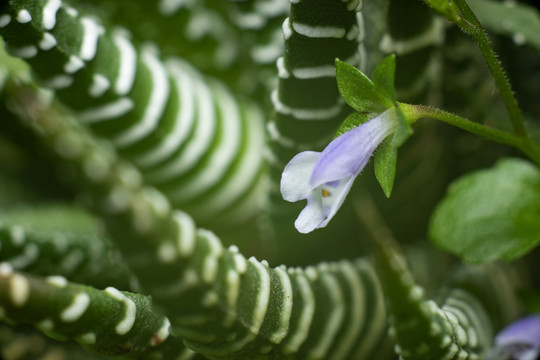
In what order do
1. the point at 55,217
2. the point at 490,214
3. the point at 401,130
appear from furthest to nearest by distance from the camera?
the point at 55,217
the point at 490,214
the point at 401,130

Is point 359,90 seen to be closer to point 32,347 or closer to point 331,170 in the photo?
point 331,170

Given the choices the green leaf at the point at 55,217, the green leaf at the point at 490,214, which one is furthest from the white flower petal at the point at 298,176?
the green leaf at the point at 55,217

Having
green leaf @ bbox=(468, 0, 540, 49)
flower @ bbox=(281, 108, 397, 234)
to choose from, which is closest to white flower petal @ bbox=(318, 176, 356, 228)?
flower @ bbox=(281, 108, 397, 234)

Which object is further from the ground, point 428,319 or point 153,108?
point 153,108

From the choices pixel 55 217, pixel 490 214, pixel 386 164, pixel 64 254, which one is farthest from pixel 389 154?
pixel 55 217

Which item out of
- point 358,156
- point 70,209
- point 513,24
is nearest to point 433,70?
point 513,24

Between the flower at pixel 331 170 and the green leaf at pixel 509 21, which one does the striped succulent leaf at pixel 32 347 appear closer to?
the flower at pixel 331 170
